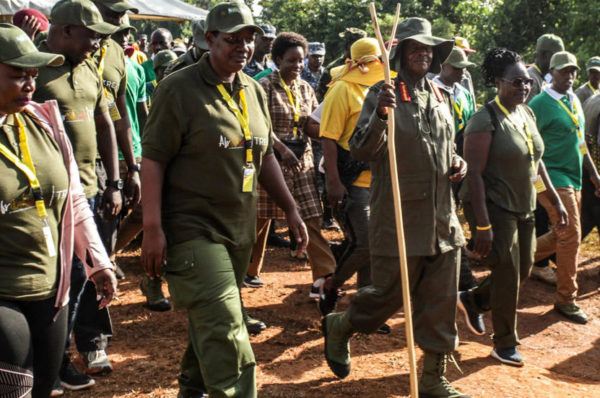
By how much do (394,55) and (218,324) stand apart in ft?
6.63

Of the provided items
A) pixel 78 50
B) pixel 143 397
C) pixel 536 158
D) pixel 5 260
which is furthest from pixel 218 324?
pixel 536 158

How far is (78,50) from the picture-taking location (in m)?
4.17

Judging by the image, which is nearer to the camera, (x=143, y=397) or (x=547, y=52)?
(x=143, y=397)

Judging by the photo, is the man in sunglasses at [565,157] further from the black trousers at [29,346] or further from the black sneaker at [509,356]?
the black trousers at [29,346]

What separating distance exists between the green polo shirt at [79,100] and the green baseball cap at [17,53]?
118 centimetres

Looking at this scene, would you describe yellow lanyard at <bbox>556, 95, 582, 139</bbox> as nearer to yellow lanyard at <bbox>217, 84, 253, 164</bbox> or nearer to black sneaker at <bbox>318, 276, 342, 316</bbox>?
black sneaker at <bbox>318, 276, 342, 316</bbox>

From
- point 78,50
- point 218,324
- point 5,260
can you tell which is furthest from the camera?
point 78,50

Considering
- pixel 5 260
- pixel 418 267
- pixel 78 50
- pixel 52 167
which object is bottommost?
pixel 418 267

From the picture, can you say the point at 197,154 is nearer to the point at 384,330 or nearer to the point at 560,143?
the point at 384,330

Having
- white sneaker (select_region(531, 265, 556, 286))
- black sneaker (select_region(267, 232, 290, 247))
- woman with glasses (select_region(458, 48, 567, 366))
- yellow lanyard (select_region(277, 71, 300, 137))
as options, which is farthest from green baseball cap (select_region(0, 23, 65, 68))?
white sneaker (select_region(531, 265, 556, 286))

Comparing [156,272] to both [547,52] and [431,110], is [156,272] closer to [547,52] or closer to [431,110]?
[431,110]

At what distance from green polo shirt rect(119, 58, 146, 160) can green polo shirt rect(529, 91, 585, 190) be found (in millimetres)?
3641

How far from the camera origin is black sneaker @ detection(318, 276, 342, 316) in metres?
5.79

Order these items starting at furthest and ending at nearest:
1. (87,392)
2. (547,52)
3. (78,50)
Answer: (547,52), (87,392), (78,50)
